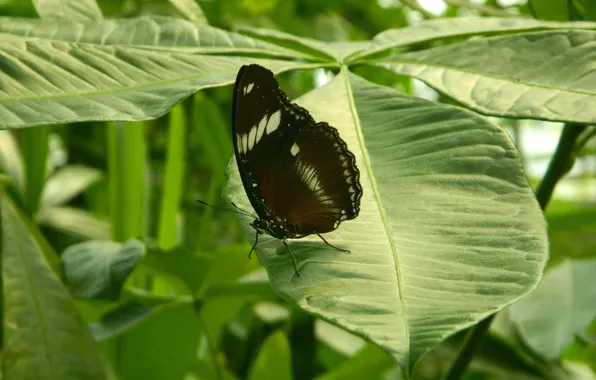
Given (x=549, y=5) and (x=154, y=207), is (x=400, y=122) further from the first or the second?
(x=154, y=207)

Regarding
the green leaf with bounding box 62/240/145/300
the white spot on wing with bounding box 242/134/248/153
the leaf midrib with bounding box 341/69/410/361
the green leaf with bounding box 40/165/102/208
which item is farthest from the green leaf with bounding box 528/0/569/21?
the green leaf with bounding box 40/165/102/208

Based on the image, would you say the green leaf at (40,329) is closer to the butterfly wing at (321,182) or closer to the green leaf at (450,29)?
the butterfly wing at (321,182)

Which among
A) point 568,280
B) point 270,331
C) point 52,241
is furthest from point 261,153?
point 52,241

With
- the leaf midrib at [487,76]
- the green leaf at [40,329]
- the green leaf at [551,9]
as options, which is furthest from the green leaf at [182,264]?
the green leaf at [551,9]

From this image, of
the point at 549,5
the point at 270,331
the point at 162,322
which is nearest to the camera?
the point at 549,5

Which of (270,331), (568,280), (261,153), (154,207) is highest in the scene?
(261,153)

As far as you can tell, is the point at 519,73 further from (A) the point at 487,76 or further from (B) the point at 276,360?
(B) the point at 276,360

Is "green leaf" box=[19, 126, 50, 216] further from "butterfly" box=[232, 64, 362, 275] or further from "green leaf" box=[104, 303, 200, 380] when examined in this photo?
"butterfly" box=[232, 64, 362, 275]
